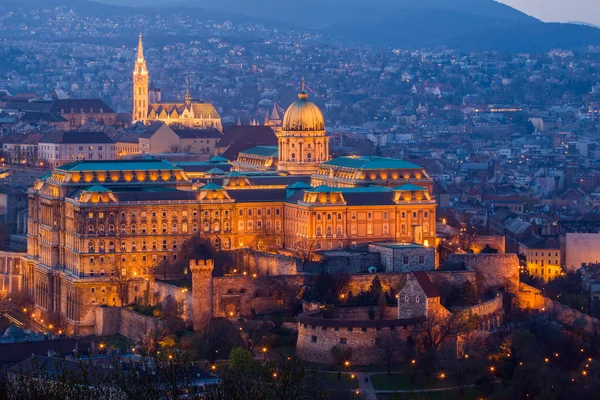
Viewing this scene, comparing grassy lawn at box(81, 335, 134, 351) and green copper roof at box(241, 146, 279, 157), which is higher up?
green copper roof at box(241, 146, 279, 157)

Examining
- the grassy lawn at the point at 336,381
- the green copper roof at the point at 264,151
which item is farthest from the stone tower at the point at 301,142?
the grassy lawn at the point at 336,381

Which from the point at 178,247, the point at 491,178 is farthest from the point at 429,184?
the point at 491,178

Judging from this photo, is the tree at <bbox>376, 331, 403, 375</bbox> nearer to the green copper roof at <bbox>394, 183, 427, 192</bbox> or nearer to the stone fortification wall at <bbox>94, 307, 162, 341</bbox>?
the stone fortification wall at <bbox>94, 307, 162, 341</bbox>

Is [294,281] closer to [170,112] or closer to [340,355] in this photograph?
[340,355]

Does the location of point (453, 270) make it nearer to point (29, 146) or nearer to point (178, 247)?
point (178, 247)

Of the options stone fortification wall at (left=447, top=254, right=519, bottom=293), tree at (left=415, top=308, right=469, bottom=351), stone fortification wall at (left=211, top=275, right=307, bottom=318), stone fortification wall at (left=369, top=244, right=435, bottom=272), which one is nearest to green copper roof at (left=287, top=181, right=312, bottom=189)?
stone fortification wall at (left=369, top=244, right=435, bottom=272)

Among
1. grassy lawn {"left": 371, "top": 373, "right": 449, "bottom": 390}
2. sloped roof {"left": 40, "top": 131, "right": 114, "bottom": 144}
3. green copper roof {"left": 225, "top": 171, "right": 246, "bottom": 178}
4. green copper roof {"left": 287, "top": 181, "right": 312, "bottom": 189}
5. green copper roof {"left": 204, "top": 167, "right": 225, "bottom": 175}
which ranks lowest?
grassy lawn {"left": 371, "top": 373, "right": 449, "bottom": 390}

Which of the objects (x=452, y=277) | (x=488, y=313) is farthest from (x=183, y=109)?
(x=488, y=313)

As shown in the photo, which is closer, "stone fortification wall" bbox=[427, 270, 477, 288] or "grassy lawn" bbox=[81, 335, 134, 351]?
"grassy lawn" bbox=[81, 335, 134, 351]
